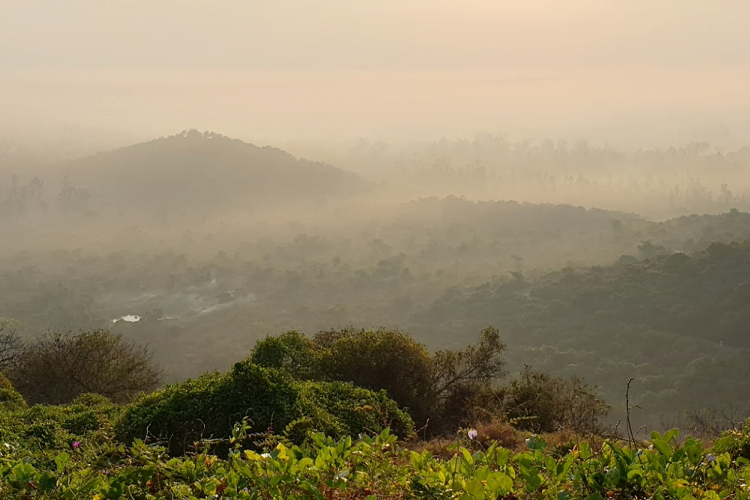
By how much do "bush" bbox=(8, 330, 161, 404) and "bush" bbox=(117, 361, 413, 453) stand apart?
15.0m

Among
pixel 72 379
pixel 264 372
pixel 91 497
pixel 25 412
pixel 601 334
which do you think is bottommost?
pixel 601 334

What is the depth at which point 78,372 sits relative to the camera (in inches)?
1159

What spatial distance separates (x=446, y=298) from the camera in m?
173

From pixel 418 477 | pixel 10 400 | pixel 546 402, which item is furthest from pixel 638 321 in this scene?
pixel 418 477

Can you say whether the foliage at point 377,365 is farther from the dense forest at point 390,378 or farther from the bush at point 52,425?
the bush at point 52,425

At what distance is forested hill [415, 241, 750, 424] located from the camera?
90.9 meters

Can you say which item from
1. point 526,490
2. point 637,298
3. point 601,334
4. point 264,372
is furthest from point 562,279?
point 526,490

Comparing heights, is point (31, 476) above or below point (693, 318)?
above

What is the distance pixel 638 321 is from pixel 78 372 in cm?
12387

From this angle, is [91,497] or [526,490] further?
[91,497]

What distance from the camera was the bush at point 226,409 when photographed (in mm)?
14789

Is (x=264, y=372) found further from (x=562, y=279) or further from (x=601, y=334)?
(x=562, y=279)

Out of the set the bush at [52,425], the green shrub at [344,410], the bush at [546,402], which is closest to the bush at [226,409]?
the green shrub at [344,410]

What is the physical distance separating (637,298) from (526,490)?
484 ft
